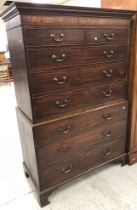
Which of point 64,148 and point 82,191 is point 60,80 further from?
point 82,191

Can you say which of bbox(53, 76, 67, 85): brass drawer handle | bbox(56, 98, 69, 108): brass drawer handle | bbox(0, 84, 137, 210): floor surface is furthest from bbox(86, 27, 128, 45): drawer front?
bbox(0, 84, 137, 210): floor surface

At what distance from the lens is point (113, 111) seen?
173 centimetres

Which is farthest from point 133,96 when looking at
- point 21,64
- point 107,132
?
point 21,64

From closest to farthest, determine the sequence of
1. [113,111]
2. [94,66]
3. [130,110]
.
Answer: [94,66] < [113,111] < [130,110]

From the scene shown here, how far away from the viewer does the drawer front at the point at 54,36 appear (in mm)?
1181

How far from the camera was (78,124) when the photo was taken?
1553 mm

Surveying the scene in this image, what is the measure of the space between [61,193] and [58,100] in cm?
90

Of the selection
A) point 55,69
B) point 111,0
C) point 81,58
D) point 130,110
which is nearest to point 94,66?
point 81,58

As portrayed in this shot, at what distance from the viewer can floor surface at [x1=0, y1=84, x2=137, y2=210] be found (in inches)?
62.1

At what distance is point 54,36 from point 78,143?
0.88 meters

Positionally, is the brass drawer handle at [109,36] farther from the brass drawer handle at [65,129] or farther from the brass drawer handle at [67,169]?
the brass drawer handle at [67,169]

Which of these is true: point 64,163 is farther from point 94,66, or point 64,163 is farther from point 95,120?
point 94,66

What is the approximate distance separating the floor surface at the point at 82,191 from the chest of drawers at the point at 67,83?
0.52 feet

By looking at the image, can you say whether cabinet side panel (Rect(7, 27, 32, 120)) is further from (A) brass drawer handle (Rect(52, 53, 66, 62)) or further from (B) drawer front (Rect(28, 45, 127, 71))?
(A) brass drawer handle (Rect(52, 53, 66, 62))
